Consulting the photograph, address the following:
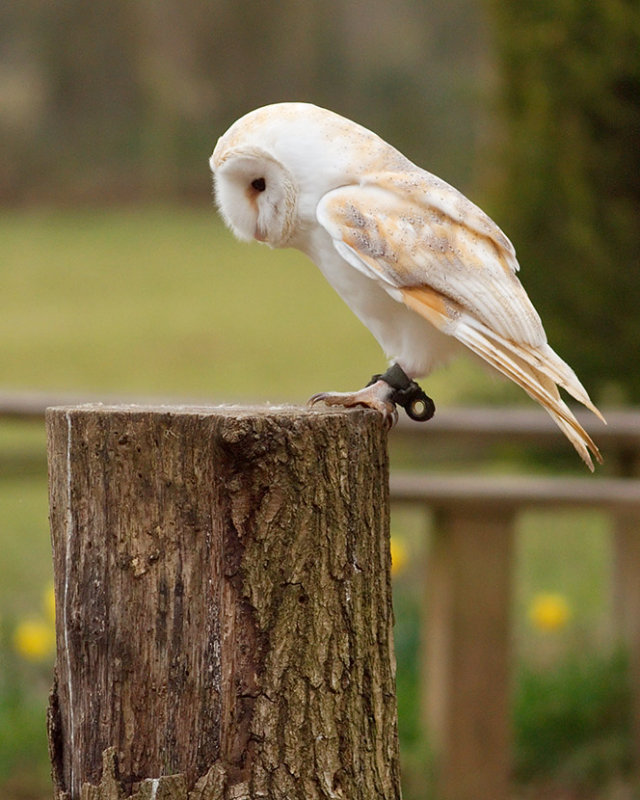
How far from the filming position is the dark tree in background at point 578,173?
4.72 m

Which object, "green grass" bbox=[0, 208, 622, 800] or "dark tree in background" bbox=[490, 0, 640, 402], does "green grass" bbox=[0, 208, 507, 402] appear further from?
"dark tree in background" bbox=[490, 0, 640, 402]

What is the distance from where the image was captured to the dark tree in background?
4723 millimetres

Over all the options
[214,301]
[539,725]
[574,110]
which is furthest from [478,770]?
[214,301]

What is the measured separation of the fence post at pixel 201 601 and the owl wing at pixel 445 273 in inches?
12.3

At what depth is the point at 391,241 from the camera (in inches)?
79.5

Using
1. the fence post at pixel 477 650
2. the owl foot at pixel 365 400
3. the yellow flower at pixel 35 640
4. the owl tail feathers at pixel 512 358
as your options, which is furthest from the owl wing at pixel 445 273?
the yellow flower at pixel 35 640

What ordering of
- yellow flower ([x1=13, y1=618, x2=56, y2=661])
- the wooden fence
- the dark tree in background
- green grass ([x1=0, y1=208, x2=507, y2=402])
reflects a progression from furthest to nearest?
green grass ([x1=0, y1=208, x2=507, y2=402])
the dark tree in background
yellow flower ([x1=13, y1=618, x2=56, y2=661])
the wooden fence

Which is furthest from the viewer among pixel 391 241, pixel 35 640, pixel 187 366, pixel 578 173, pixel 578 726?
pixel 187 366

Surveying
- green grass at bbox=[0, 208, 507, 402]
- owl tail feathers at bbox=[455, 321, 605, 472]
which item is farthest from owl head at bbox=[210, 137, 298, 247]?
green grass at bbox=[0, 208, 507, 402]

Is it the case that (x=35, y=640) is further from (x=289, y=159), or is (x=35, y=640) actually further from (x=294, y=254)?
(x=294, y=254)

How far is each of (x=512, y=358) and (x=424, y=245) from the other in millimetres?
244

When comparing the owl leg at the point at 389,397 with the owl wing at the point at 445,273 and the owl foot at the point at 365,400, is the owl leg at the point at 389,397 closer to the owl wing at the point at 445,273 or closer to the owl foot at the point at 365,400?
the owl foot at the point at 365,400

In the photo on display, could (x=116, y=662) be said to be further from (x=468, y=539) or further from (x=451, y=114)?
(x=451, y=114)

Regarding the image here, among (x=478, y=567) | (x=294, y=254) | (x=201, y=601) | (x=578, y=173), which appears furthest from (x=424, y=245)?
(x=294, y=254)
